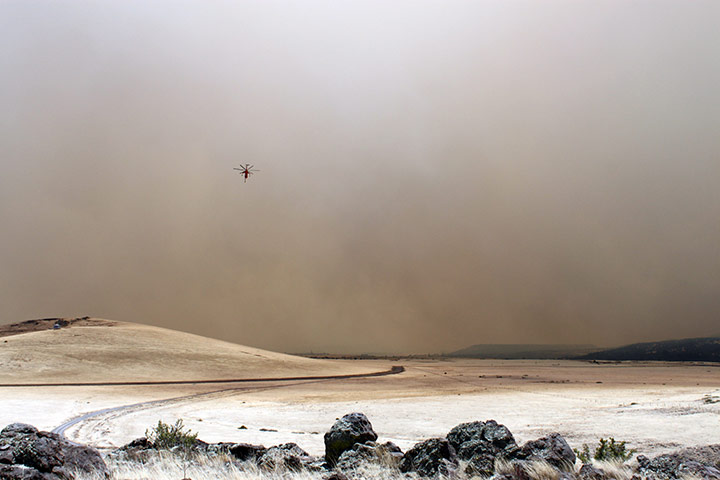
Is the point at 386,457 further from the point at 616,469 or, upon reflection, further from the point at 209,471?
the point at 616,469

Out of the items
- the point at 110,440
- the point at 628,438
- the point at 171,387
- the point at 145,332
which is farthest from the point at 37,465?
the point at 145,332

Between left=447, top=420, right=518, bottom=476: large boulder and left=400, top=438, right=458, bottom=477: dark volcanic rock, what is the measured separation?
43 centimetres

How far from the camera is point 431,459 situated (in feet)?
37.4

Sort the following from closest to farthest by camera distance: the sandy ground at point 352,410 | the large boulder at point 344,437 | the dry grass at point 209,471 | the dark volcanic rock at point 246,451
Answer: the dry grass at point 209,471
the large boulder at point 344,437
the dark volcanic rock at point 246,451
the sandy ground at point 352,410

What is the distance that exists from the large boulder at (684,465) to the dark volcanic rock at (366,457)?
16.9ft

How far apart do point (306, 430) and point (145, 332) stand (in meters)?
70.0

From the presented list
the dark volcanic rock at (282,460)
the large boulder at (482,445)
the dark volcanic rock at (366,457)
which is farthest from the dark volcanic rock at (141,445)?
the large boulder at (482,445)

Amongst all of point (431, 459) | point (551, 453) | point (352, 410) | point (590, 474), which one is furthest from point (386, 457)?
point (352, 410)

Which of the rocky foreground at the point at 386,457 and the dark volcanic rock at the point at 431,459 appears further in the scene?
the dark volcanic rock at the point at 431,459

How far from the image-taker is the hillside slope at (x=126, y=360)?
54.2m

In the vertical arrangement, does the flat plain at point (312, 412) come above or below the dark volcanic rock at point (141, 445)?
below

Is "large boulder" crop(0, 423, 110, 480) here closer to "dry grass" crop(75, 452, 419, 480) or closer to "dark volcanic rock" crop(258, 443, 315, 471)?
"dry grass" crop(75, 452, 419, 480)

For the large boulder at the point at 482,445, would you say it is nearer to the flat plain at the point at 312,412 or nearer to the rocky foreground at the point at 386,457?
the rocky foreground at the point at 386,457

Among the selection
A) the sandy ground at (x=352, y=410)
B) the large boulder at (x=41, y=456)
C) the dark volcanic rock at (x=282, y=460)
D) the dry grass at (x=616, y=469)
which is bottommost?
the sandy ground at (x=352, y=410)
